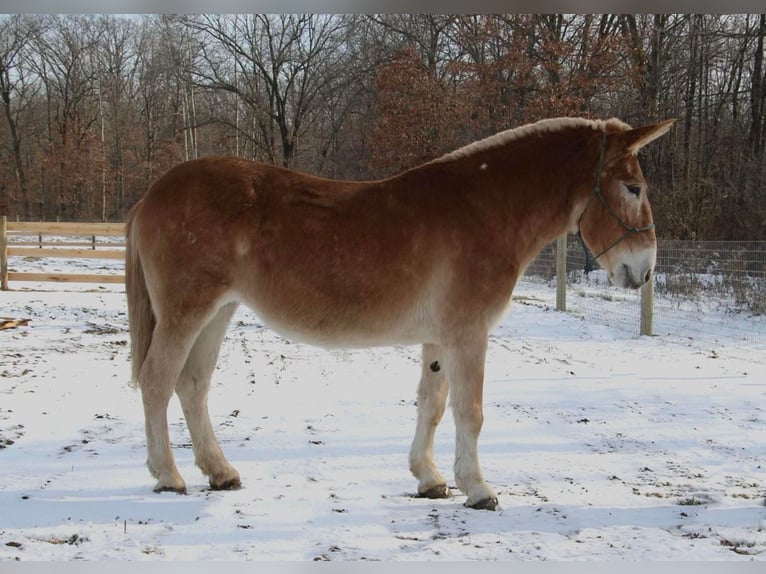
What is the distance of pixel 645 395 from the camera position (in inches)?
243

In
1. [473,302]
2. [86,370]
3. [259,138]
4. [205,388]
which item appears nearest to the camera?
[473,302]

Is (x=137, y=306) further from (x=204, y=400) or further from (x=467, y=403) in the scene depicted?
(x=467, y=403)

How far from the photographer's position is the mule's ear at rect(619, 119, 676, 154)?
3499 millimetres

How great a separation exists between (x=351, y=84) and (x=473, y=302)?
13418 millimetres

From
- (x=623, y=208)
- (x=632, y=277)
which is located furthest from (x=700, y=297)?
(x=623, y=208)

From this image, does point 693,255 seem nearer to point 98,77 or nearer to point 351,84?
point 351,84

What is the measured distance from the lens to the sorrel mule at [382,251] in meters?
3.51

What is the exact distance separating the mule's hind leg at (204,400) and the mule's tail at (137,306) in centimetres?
31

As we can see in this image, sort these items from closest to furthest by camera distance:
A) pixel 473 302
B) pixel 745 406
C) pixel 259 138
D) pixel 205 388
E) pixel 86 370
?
pixel 473 302, pixel 205 388, pixel 745 406, pixel 86 370, pixel 259 138

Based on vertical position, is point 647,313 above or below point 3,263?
below

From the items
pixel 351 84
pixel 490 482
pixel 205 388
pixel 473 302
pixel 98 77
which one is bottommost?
pixel 490 482

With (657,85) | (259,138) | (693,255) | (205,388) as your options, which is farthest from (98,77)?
(205,388)

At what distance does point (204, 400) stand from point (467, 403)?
1686 millimetres

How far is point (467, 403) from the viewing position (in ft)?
11.5
